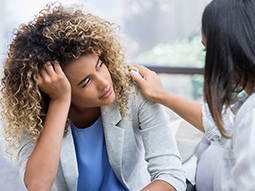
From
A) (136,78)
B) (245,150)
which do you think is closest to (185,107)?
(136,78)

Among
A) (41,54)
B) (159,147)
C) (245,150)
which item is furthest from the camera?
(159,147)

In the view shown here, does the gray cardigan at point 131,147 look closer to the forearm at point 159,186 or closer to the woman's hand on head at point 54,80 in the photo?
the forearm at point 159,186

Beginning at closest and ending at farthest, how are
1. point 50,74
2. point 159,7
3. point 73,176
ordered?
point 50,74
point 73,176
point 159,7

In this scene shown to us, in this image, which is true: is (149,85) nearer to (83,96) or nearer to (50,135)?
(83,96)

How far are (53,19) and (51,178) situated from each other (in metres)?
0.56

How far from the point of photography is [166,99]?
101cm

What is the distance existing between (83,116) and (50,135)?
0.23m

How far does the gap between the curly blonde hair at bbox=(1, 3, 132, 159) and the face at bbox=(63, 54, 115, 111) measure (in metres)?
0.03

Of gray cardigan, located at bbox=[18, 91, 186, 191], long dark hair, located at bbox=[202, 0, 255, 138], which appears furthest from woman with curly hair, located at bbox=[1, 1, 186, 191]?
long dark hair, located at bbox=[202, 0, 255, 138]

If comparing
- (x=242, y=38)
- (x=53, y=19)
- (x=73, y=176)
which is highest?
(x=53, y=19)

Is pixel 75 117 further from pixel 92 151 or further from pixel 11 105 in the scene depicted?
pixel 11 105

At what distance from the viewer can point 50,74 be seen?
0.88 meters

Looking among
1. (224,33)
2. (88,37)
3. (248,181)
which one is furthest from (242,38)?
(88,37)

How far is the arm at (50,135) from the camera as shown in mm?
884
